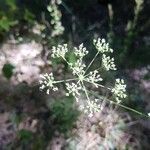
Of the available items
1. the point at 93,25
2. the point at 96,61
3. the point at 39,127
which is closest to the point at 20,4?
the point at 93,25

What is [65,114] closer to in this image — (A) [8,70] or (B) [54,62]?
(B) [54,62]

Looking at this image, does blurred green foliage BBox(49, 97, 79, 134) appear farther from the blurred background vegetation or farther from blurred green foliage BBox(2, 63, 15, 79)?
blurred green foliage BBox(2, 63, 15, 79)

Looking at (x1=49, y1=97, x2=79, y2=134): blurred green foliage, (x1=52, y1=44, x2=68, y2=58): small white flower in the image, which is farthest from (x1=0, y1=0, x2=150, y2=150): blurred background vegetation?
(x1=52, y1=44, x2=68, y2=58): small white flower

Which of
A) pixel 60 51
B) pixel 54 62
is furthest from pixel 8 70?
pixel 60 51

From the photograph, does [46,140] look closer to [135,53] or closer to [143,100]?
[143,100]

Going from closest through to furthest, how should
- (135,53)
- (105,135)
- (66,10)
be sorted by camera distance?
(105,135) → (135,53) → (66,10)

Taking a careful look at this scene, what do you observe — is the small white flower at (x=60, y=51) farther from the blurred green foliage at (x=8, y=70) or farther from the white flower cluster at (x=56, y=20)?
the blurred green foliage at (x=8, y=70)

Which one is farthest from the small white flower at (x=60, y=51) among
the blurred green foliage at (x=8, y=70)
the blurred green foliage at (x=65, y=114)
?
the blurred green foliage at (x=8, y=70)

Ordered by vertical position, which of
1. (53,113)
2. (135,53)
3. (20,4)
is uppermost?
(20,4)
